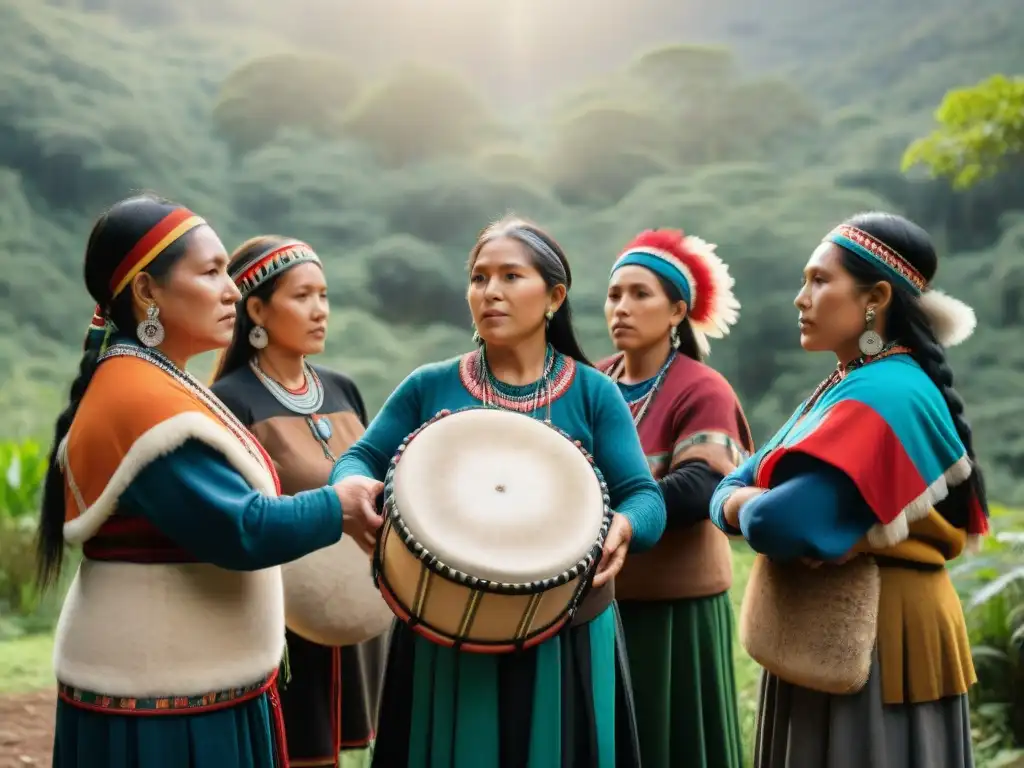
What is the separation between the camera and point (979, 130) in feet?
19.2

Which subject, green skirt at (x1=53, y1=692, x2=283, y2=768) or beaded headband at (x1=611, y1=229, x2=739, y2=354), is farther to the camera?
beaded headband at (x1=611, y1=229, x2=739, y2=354)

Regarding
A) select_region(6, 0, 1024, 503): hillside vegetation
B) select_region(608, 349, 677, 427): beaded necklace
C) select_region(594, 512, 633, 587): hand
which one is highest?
select_region(6, 0, 1024, 503): hillside vegetation

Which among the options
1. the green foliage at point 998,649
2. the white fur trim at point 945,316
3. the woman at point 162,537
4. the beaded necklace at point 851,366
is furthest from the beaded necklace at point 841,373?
the green foliage at point 998,649

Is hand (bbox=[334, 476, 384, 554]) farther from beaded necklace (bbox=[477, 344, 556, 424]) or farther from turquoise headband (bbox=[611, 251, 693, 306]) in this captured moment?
turquoise headband (bbox=[611, 251, 693, 306])

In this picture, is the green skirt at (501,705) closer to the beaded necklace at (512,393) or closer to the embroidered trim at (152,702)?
the embroidered trim at (152,702)

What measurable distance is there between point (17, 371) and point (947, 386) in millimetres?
8318

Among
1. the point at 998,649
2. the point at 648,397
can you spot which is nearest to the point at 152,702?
the point at 648,397

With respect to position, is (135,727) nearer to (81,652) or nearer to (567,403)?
(81,652)

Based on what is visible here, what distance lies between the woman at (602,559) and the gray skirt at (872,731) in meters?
0.45

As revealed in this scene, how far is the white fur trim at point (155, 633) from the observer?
1.97 meters

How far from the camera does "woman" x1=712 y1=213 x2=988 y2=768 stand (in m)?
2.14

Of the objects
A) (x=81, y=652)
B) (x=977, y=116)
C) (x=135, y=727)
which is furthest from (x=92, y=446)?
(x=977, y=116)

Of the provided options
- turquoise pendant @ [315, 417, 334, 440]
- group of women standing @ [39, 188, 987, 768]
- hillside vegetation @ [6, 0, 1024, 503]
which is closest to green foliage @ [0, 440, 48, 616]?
turquoise pendant @ [315, 417, 334, 440]

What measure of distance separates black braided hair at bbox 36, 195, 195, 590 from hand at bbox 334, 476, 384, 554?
61 centimetres
